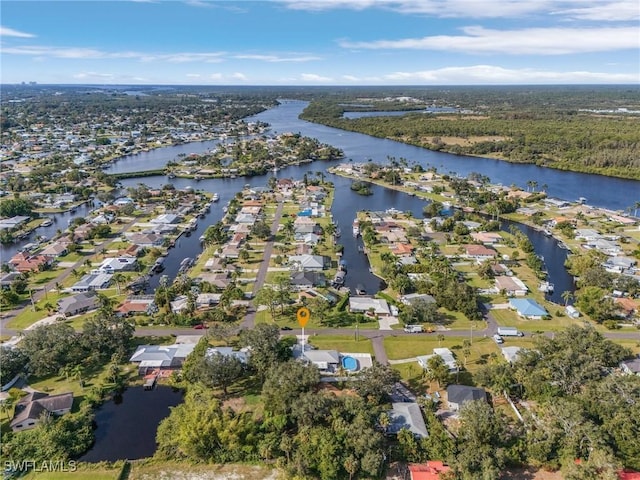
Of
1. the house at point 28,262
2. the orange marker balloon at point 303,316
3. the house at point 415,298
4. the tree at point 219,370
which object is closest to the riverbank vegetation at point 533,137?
the house at point 415,298

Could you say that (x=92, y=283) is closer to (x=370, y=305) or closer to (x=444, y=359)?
(x=370, y=305)

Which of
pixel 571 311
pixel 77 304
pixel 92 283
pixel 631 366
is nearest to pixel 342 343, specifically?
pixel 631 366

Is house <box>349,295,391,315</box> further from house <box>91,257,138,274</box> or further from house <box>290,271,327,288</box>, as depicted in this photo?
house <box>91,257,138,274</box>

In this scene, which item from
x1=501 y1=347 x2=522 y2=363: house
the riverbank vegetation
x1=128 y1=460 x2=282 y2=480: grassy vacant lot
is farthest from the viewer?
the riverbank vegetation

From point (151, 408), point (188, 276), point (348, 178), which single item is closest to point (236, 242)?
point (188, 276)

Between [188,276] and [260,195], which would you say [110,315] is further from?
[260,195]

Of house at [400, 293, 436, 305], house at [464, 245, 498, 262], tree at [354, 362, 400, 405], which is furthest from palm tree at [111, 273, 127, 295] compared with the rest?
house at [464, 245, 498, 262]
